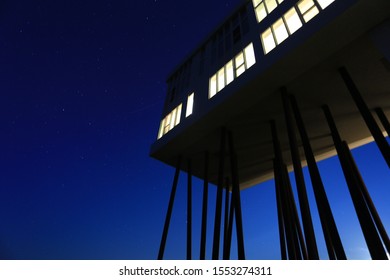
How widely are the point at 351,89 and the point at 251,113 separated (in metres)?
4.96

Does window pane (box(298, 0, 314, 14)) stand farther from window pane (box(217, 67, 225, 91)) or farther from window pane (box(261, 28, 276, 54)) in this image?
window pane (box(217, 67, 225, 91))

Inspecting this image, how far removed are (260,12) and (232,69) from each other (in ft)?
12.5

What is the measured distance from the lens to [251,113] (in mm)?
13156

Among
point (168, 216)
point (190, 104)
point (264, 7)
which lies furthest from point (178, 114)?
point (264, 7)

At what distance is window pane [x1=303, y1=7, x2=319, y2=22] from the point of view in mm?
9562

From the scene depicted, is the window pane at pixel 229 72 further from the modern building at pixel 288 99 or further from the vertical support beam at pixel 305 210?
the vertical support beam at pixel 305 210

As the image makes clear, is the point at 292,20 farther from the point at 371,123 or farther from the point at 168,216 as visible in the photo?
the point at 168,216

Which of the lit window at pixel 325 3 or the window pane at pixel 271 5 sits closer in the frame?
the lit window at pixel 325 3

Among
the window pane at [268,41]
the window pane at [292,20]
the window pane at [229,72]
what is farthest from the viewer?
the window pane at [229,72]

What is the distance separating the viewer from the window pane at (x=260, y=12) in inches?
504

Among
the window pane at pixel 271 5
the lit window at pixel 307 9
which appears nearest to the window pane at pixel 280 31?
the lit window at pixel 307 9

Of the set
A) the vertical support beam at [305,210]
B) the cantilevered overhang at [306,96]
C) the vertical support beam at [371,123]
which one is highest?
the cantilevered overhang at [306,96]

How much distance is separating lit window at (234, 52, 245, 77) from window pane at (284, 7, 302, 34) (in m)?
2.85
